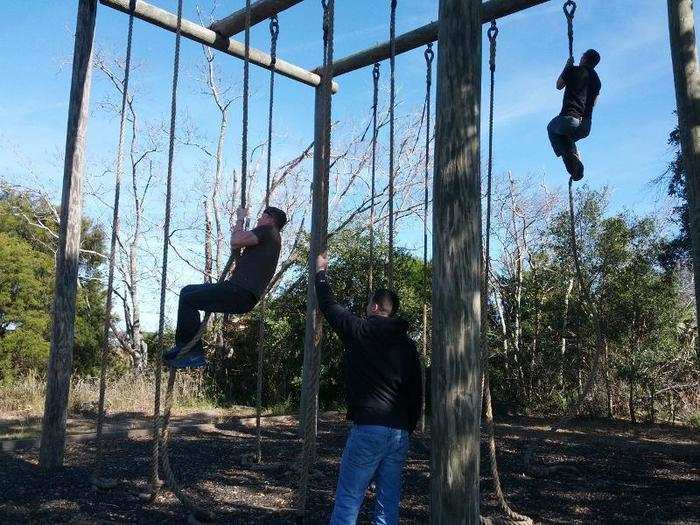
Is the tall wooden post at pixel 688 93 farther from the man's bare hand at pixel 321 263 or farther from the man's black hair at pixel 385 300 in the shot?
the man's bare hand at pixel 321 263

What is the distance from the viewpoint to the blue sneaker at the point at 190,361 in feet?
14.2

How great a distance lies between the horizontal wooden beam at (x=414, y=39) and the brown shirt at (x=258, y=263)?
7.41 feet

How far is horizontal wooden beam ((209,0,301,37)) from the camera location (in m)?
5.99

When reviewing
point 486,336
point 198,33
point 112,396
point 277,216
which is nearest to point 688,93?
point 486,336

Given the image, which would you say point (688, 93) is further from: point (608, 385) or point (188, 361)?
point (608, 385)

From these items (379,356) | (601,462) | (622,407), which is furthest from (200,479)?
(622,407)

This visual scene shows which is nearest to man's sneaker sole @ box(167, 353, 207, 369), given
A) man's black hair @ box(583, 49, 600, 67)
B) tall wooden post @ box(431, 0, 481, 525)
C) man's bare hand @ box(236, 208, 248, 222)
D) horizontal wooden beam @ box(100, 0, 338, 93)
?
man's bare hand @ box(236, 208, 248, 222)

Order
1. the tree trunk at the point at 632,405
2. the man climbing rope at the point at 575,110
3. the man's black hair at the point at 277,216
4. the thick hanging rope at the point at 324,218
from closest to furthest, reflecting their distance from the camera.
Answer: the thick hanging rope at the point at 324,218
the man's black hair at the point at 277,216
the man climbing rope at the point at 575,110
the tree trunk at the point at 632,405

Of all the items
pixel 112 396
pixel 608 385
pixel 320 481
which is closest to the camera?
pixel 320 481

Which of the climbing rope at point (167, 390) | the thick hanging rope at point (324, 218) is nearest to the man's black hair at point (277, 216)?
the thick hanging rope at point (324, 218)

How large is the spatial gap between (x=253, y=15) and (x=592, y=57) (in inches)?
123

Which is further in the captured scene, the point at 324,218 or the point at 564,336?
the point at 564,336

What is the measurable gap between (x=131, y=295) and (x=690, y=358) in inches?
530

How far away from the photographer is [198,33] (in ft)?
21.1
